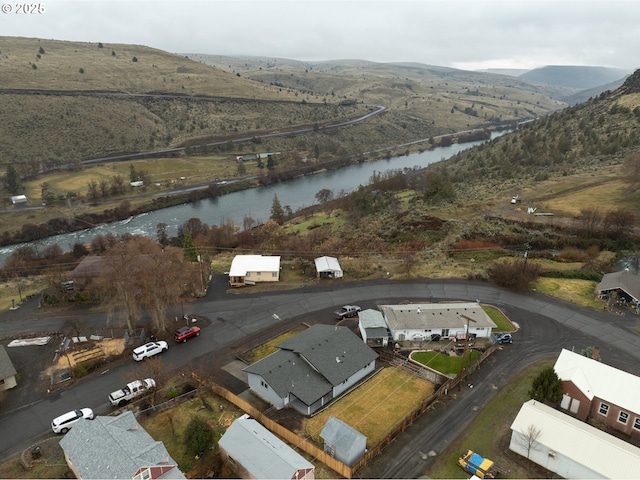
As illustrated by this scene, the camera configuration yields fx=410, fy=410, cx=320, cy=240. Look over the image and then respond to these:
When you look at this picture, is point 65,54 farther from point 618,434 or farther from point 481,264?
point 618,434

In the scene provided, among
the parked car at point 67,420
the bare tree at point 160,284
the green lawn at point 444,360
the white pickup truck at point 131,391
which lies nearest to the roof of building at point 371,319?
Result: the green lawn at point 444,360

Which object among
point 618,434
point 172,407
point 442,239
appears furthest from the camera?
point 442,239

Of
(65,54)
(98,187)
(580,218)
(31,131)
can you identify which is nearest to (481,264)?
(580,218)

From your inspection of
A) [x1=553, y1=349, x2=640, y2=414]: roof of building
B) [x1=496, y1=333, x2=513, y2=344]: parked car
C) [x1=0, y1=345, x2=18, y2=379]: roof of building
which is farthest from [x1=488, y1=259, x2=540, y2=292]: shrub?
[x1=0, y1=345, x2=18, y2=379]: roof of building

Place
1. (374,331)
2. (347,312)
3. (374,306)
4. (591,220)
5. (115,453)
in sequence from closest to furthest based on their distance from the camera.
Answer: (115,453) < (374,331) < (347,312) < (374,306) < (591,220)

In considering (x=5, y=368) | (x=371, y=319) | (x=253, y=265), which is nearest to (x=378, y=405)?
(x=371, y=319)

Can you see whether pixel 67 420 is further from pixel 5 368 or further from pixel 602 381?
pixel 602 381
